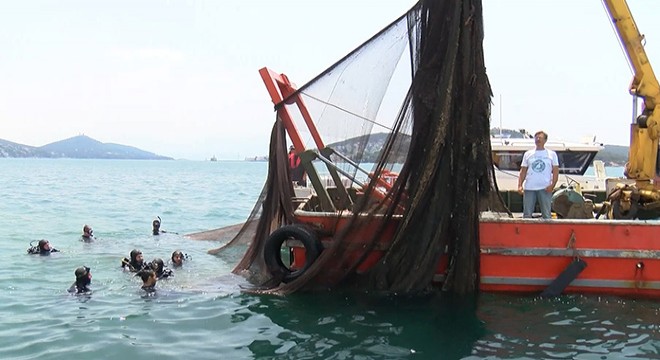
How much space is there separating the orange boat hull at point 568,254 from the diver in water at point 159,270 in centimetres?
377

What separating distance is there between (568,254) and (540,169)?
4.52 ft

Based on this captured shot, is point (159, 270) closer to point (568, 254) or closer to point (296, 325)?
point (296, 325)

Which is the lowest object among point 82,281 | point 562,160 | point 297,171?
point 82,281

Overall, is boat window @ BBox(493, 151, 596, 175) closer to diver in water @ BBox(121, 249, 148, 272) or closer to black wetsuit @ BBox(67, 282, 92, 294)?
diver in water @ BBox(121, 249, 148, 272)

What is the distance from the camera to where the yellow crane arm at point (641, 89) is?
9930mm

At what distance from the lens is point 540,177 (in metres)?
9.26

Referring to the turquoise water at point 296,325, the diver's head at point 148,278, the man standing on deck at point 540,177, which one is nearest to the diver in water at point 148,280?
the diver's head at point 148,278

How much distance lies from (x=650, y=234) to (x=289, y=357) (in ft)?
16.0

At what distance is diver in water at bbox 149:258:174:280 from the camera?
10641 mm

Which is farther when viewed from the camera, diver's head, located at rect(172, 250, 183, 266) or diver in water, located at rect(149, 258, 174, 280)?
diver's head, located at rect(172, 250, 183, 266)

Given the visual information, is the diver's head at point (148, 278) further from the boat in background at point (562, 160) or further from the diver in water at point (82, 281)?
the boat in background at point (562, 160)

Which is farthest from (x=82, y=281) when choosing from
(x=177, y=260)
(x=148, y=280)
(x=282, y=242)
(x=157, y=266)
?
(x=282, y=242)

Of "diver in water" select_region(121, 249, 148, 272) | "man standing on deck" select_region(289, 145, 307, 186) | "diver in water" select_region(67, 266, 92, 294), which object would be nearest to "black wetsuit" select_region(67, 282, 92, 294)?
"diver in water" select_region(67, 266, 92, 294)

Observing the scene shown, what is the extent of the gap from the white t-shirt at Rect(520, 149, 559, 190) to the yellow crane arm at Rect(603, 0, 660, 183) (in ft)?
5.65
